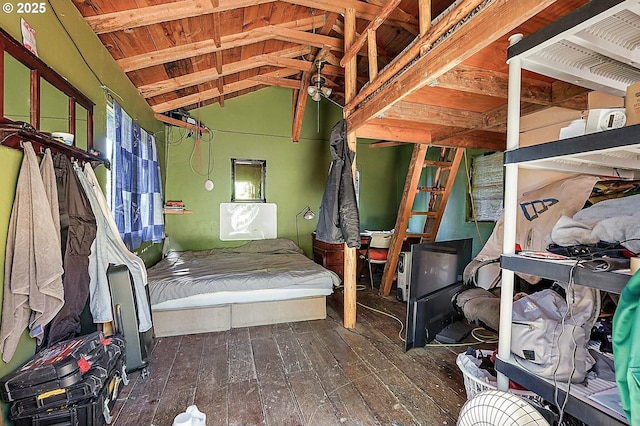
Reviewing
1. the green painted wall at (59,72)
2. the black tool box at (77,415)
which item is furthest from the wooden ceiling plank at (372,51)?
the black tool box at (77,415)

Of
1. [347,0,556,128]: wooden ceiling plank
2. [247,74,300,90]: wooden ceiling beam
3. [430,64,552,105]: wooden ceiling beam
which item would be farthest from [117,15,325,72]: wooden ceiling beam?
[430,64,552,105]: wooden ceiling beam

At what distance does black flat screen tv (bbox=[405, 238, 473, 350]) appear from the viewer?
8.12ft

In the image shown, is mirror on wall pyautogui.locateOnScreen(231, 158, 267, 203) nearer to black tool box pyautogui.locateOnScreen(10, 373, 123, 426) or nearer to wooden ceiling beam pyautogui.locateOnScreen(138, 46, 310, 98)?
wooden ceiling beam pyautogui.locateOnScreen(138, 46, 310, 98)

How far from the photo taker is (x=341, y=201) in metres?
2.90

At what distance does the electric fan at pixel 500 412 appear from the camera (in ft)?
3.61

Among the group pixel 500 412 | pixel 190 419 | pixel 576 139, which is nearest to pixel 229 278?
pixel 190 419

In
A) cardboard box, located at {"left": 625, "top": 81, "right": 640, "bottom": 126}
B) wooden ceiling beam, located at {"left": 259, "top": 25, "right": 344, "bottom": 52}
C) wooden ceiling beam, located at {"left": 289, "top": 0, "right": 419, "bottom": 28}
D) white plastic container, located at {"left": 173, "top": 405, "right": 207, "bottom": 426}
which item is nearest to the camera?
cardboard box, located at {"left": 625, "top": 81, "right": 640, "bottom": 126}

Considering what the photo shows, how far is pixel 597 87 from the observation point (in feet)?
4.96

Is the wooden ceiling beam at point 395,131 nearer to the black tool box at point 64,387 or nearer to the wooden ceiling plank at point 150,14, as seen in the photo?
the wooden ceiling plank at point 150,14

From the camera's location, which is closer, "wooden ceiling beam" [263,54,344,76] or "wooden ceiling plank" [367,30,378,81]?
"wooden ceiling plank" [367,30,378,81]

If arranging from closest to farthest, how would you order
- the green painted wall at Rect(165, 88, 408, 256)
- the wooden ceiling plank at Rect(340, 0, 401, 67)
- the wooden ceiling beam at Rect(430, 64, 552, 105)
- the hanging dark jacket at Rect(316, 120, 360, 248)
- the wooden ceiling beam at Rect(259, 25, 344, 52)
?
the wooden ceiling beam at Rect(430, 64, 552, 105) < the wooden ceiling plank at Rect(340, 0, 401, 67) < the hanging dark jacket at Rect(316, 120, 360, 248) < the wooden ceiling beam at Rect(259, 25, 344, 52) < the green painted wall at Rect(165, 88, 408, 256)

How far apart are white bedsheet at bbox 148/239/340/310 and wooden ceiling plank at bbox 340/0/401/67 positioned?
225cm

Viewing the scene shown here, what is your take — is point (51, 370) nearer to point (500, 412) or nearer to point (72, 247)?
point (72, 247)

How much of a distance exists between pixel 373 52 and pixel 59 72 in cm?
223
